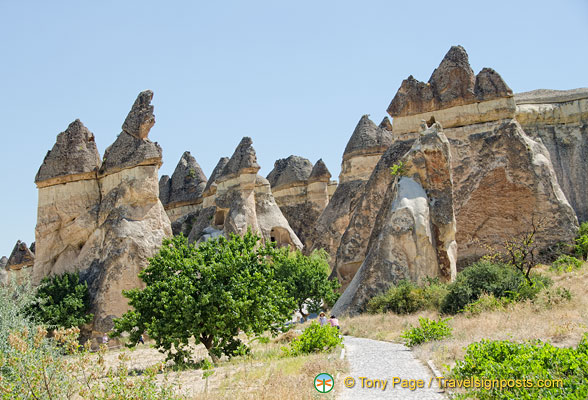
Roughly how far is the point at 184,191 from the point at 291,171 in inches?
268

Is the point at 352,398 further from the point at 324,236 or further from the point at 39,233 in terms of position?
the point at 324,236

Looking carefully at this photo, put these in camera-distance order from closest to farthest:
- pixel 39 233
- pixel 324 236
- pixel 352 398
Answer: pixel 352 398
pixel 39 233
pixel 324 236

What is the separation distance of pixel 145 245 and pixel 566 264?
527 inches

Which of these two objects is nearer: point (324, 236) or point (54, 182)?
point (54, 182)

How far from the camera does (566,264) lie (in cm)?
1597

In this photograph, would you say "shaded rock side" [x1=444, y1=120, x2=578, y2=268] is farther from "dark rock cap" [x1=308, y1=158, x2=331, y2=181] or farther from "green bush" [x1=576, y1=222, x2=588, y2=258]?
"dark rock cap" [x1=308, y1=158, x2=331, y2=181]

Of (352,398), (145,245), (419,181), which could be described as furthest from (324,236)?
(352,398)

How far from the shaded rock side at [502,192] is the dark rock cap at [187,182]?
18.6 meters

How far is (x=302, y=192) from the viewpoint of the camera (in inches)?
1393

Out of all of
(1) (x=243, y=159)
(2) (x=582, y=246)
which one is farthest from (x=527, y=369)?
(1) (x=243, y=159)

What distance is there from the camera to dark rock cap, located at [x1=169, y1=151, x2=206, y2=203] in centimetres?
3397

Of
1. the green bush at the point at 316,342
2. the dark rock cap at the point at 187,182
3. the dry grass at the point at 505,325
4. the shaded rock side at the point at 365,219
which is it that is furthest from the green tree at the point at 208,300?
the dark rock cap at the point at 187,182

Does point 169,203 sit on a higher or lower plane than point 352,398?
higher

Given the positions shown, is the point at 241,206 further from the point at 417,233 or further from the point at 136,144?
the point at 417,233
